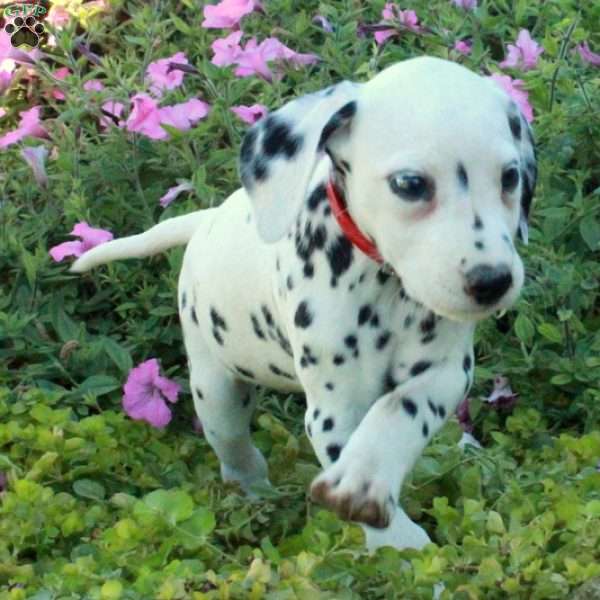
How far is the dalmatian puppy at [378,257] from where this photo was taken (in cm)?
324

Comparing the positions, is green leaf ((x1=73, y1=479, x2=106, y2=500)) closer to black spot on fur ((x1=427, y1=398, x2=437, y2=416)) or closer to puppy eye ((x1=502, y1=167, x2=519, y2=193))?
black spot on fur ((x1=427, y1=398, x2=437, y2=416))

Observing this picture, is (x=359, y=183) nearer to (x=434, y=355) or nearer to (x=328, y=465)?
(x=434, y=355)

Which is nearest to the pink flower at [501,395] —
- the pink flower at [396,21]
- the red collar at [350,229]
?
the red collar at [350,229]

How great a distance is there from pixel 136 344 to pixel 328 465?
155 centimetres

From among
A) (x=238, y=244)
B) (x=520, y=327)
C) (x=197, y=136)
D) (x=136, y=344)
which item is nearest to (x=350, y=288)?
(x=238, y=244)

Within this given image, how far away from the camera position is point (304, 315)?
3650mm

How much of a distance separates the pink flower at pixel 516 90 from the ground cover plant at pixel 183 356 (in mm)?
24

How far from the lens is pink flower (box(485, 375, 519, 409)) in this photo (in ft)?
15.7

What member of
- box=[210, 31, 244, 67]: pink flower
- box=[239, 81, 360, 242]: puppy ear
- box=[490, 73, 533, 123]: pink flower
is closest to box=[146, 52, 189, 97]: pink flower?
box=[210, 31, 244, 67]: pink flower

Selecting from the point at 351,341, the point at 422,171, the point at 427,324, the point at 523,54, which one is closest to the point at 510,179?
the point at 422,171

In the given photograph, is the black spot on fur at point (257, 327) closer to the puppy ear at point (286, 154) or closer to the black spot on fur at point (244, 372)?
the black spot on fur at point (244, 372)

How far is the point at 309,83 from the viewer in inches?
223

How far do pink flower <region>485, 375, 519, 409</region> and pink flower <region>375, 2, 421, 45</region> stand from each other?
145 centimetres

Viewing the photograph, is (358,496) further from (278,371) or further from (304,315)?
(278,371)
